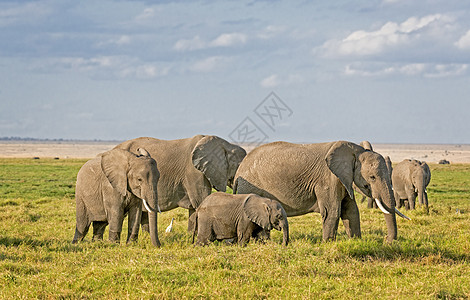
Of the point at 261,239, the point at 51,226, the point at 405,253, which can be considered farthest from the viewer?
the point at 51,226

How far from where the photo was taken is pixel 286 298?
7.22m

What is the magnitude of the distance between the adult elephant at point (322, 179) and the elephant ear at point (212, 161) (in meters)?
0.68

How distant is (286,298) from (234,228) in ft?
12.3

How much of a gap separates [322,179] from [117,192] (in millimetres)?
4093

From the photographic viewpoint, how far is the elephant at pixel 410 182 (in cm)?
2097

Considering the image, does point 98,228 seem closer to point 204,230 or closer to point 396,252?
point 204,230

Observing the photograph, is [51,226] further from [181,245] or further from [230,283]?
[230,283]

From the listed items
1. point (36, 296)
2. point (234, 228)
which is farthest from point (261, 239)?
point (36, 296)

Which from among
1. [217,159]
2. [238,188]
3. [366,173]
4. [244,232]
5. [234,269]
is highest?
[217,159]

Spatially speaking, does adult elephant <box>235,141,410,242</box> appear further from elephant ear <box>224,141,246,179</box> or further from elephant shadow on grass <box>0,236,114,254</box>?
elephant shadow on grass <box>0,236,114,254</box>

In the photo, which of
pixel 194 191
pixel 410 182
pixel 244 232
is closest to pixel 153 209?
pixel 244 232

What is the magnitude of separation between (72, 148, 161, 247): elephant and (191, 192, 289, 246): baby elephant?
0.96 m

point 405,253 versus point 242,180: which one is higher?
point 242,180

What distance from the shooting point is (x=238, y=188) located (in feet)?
39.7
